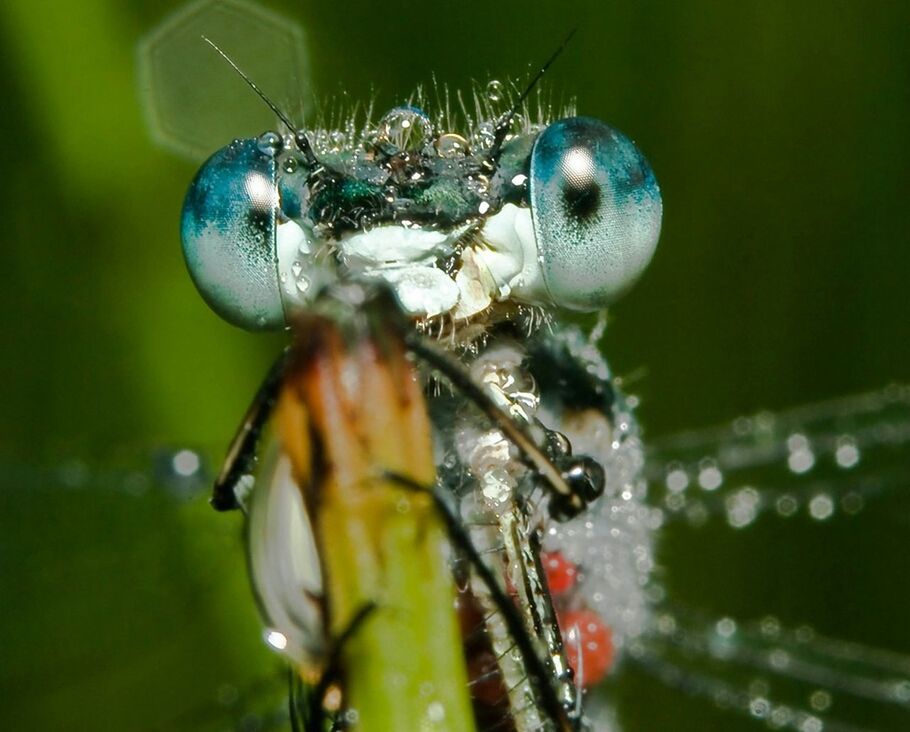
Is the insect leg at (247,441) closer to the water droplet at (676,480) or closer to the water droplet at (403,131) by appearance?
the water droplet at (403,131)

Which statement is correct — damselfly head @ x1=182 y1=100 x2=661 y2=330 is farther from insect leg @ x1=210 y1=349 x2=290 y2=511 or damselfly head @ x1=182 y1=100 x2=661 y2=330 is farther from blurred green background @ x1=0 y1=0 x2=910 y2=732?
blurred green background @ x1=0 y1=0 x2=910 y2=732

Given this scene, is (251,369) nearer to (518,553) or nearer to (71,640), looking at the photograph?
(71,640)

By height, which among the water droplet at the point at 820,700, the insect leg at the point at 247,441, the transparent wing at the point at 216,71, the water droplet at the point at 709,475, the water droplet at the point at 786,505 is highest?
the transparent wing at the point at 216,71

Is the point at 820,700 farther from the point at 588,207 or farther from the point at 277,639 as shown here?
the point at 277,639

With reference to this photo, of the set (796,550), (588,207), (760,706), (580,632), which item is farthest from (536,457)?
(796,550)

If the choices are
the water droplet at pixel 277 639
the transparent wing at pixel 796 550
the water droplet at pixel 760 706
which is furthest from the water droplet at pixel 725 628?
the water droplet at pixel 277 639

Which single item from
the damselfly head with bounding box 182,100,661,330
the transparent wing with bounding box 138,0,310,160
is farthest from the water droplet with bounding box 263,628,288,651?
the transparent wing with bounding box 138,0,310,160

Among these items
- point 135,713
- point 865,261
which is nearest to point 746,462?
point 865,261
